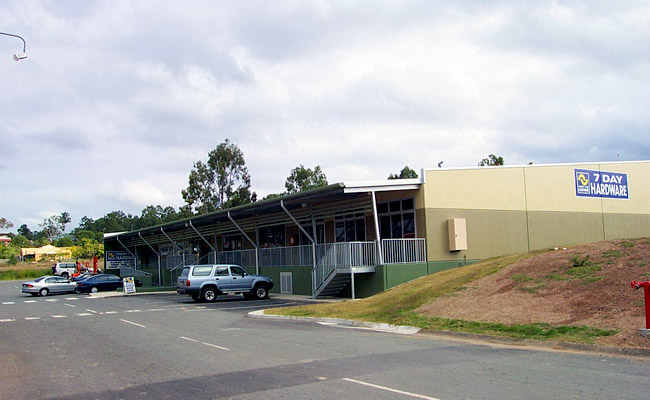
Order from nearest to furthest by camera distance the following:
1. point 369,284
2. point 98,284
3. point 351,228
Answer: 1. point 369,284
2. point 351,228
3. point 98,284

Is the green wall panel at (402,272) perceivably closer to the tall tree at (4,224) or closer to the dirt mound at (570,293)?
the dirt mound at (570,293)

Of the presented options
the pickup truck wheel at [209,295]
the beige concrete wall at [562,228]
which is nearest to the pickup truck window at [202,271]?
the pickup truck wheel at [209,295]

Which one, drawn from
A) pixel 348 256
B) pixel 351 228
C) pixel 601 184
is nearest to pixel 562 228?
pixel 601 184

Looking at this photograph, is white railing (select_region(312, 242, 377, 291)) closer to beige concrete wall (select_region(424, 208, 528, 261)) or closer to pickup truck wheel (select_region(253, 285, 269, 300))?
beige concrete wall (select_region(424, 208, 528, 261))

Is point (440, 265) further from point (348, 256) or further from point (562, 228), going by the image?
point (562, 228)

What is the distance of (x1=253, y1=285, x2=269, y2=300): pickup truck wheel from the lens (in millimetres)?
28688

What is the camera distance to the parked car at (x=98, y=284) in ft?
131

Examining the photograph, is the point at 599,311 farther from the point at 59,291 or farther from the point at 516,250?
the point at 59,291

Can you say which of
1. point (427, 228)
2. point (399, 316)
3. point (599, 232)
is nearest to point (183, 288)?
point (427, 228)

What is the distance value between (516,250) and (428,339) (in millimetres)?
16104

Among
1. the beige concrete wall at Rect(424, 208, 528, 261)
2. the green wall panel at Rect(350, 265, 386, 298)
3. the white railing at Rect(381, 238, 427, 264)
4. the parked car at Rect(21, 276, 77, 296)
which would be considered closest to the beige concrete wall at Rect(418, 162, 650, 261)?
the beige concrete wall at Rect(424, 208, 528, 261)

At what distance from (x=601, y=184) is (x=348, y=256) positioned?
1508cm

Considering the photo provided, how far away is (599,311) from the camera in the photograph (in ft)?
44.0

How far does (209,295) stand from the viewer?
89.5ft
